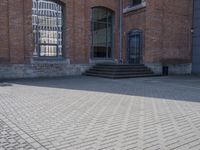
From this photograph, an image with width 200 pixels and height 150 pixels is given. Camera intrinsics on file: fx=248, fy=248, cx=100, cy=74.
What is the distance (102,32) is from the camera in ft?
63.9

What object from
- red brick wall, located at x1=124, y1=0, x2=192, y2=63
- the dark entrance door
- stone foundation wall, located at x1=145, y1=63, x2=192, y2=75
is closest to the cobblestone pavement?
stone foundation wall, located at x1=145, y1=63, x2=192, y2=75

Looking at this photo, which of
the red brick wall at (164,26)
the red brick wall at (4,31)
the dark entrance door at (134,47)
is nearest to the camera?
the red brick wall at (4,31)

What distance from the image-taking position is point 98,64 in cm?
1823

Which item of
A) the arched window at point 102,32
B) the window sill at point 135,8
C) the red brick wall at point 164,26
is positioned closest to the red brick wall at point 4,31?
the arched window at point 102,32

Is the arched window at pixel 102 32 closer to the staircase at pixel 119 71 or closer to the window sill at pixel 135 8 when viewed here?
the window sill at pixel 135 8

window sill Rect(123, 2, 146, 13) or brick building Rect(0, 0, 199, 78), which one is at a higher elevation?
window sill Rect(123, 2, 146, 13)

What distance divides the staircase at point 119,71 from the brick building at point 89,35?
638 millimetres

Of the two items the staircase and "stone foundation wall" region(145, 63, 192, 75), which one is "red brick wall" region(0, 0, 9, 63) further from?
"stone foundation wall" region(145, 63, 192, 75)

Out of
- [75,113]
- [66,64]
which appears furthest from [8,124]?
[66,64]

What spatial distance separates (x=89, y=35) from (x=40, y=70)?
14.6 ft

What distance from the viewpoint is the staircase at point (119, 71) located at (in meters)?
15.6

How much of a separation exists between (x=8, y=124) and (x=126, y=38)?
604 inches

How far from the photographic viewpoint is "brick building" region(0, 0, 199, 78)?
15.4 m

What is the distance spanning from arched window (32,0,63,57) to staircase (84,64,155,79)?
286cm
